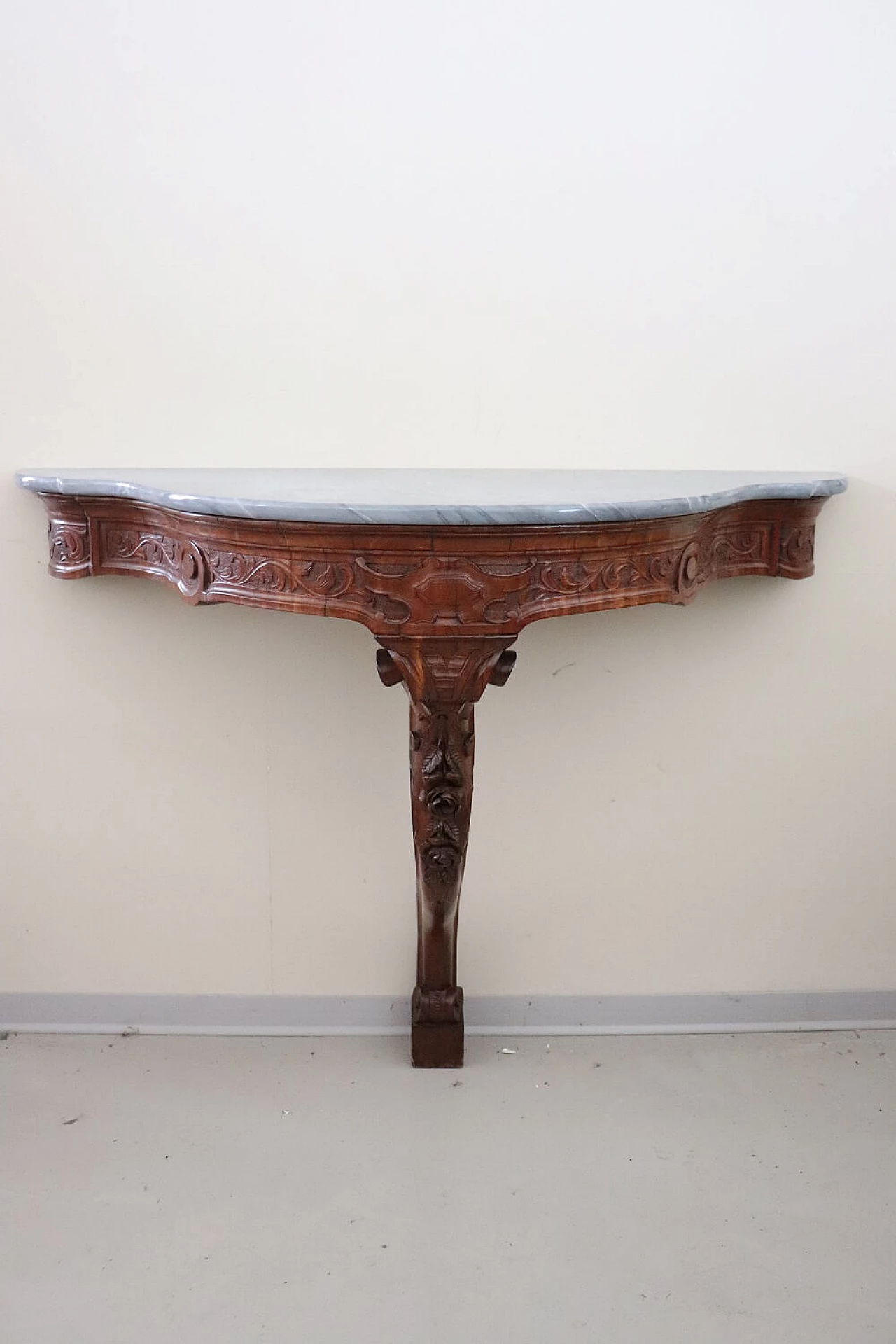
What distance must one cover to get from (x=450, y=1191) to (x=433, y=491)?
41.8 inches

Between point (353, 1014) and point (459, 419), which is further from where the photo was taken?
point (353, 1014)

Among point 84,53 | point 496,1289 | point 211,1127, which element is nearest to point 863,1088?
point 496,1289

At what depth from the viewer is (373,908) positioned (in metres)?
2.12

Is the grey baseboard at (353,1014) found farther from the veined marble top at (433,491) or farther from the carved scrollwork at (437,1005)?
the veined marble top at (433,491)

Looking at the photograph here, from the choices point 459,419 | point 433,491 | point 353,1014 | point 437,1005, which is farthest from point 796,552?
point 353,1014

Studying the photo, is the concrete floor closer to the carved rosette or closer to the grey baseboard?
the grey baseboard

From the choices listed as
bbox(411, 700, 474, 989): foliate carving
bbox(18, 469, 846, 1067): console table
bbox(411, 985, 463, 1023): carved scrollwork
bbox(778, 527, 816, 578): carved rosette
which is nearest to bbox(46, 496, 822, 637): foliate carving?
bbox(18, 469, 846, 1067): console table

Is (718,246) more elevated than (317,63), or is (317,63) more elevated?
(317,63)

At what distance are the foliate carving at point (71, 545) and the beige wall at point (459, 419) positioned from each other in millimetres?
131

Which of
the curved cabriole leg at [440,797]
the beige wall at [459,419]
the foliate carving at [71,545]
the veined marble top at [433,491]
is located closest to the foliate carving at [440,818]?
the curved cabriole leg at [440,797]

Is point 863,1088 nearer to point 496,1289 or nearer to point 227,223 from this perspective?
point 496,1289

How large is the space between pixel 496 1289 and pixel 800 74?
192 cm

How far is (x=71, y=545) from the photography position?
185 cm

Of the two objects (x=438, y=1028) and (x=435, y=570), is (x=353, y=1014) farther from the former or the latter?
(x=435, y=570)
